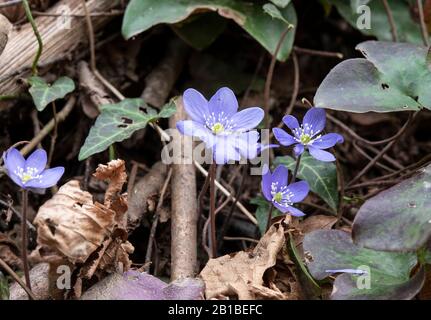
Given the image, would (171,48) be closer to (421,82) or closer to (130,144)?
(130,144)

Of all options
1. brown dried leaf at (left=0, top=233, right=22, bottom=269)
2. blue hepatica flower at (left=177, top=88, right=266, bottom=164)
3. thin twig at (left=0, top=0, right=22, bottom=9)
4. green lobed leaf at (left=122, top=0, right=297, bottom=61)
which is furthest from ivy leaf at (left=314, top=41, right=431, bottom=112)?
thin twig at (left=0, top=0, right=22, bottom=9)

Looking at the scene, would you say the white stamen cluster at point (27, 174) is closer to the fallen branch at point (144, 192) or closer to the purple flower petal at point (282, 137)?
the fallen branch at point (144, 192)

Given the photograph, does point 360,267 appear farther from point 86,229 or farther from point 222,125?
point 86,229

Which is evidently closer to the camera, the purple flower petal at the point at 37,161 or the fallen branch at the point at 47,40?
the purple flower petal at the point at 37,161

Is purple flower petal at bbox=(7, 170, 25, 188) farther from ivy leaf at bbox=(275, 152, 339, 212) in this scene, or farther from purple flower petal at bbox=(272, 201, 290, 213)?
ivy leaf at bbox=(275, 152, 339, 212)

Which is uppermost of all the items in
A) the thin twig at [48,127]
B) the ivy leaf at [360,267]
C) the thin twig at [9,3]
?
the thin twig at [9,3]

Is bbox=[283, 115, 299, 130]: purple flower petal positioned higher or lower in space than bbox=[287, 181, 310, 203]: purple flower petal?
higher

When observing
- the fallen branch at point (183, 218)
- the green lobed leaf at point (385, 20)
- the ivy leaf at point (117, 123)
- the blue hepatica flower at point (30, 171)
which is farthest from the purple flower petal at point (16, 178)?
the green lobed leaf at point (385, 20)
